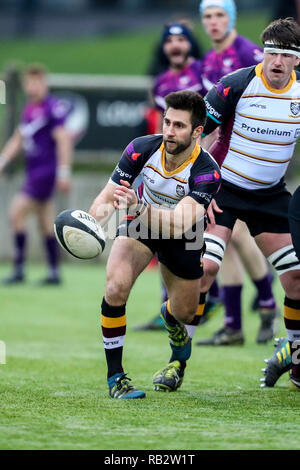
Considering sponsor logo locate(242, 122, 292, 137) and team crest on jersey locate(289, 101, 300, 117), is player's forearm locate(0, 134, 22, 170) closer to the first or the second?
sponsor logo locate(242, 122, 292, 137)

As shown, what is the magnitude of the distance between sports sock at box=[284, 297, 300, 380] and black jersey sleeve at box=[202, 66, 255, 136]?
1.16 metres

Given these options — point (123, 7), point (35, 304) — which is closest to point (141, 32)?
point (123, 7)

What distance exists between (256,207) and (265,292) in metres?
2.14

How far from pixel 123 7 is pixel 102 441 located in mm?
27543

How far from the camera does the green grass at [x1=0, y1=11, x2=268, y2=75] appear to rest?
91.1ft

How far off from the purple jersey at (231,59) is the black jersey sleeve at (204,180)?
2.32 m

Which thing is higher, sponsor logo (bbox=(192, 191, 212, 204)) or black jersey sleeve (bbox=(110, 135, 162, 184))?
black jersey sleeve (bbox=(110, 135, 162, 184))

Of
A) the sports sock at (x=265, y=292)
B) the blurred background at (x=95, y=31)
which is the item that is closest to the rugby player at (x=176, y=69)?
the sports sock at (x=265, y=292)

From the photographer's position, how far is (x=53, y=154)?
41.8ft

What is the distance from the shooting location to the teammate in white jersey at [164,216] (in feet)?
18.1

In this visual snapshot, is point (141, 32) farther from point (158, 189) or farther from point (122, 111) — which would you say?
point (158, 189)

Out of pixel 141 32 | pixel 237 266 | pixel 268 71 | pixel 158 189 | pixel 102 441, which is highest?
pixel 268 71

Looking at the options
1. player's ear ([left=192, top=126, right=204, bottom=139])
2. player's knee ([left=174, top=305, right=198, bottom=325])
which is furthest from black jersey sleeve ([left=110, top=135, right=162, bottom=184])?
player's knee ([left=174, top=305, right=198, bottom=325])

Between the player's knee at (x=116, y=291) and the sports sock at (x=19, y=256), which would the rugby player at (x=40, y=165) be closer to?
the sports sock at (x=19, y=256)
